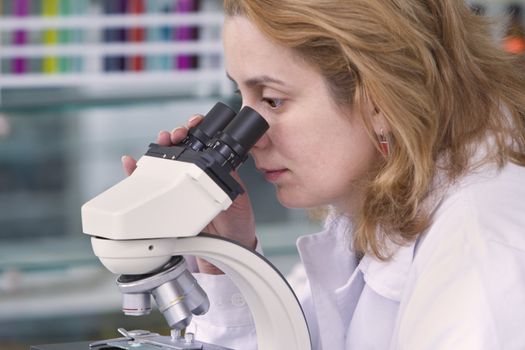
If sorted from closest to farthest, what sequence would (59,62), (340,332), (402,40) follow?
(402,40) → (340,332) → (59,62)

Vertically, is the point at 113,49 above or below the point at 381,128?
below

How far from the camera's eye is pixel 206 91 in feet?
8.68

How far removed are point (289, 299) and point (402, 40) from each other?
0.39 m

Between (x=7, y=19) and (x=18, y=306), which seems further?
(x=7, y=19)

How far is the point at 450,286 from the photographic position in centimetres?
127

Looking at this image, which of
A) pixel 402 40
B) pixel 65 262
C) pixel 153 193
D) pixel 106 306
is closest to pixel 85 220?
pixel 153 193

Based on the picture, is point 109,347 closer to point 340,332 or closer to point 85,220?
point 85,220

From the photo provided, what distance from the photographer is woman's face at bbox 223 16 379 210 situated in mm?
1412

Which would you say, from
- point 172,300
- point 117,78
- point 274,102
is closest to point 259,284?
point 172,300

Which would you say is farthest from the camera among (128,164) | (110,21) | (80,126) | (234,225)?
(110,21)

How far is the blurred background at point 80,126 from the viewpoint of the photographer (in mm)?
2354

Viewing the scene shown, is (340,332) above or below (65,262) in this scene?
above

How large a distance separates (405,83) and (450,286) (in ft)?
0.98

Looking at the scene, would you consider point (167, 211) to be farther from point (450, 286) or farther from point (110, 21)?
point (110, 21)
